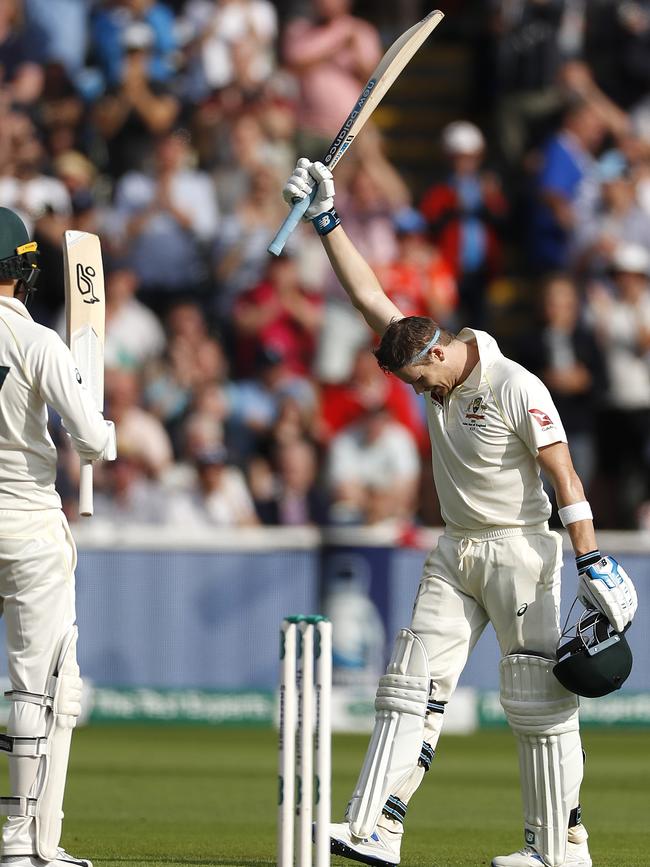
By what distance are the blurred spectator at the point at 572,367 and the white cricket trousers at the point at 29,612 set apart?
781 centimetres

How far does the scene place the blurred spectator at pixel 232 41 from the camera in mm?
14250

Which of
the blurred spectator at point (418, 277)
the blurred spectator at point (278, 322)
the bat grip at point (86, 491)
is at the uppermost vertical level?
the blurred spectator at point (418, 277)

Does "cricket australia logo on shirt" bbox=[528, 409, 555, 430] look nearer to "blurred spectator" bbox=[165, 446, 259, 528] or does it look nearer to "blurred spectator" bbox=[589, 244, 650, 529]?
"blurred spectator" bbox=[165, 446, 259, 528]

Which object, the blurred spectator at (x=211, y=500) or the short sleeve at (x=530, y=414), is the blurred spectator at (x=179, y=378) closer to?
the blurred spectator at (x=211, y=500)

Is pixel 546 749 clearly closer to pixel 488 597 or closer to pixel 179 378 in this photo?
pixel 488 597

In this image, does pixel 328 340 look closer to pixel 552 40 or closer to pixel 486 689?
pixel 486 689

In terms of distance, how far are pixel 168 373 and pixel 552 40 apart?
5.03m

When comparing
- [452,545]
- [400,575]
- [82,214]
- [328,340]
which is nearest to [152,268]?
[82,214]

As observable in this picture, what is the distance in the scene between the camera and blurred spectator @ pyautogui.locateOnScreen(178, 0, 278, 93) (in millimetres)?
14250

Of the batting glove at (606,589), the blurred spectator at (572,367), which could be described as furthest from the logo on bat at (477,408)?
the blurred spectator at (572,367)

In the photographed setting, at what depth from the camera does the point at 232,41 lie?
14406mm

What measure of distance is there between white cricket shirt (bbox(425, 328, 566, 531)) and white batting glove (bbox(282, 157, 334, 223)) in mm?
787

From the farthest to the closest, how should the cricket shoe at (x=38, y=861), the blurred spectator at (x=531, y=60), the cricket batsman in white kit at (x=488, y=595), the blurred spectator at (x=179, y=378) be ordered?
the blurred spectator at (x=531, y=60), the blurred spectator at (x=179, y=378), the cricket batsman in white kit at (x=488, y=595), the cricket shoe at (x=38, y=861)

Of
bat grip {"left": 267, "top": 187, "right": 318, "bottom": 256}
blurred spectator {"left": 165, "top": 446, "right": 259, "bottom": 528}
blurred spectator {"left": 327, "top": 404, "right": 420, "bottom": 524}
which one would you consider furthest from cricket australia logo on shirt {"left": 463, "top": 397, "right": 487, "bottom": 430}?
blurred spectator {"left": 327, "top": 404, "right": 420, "bottom": 524}
